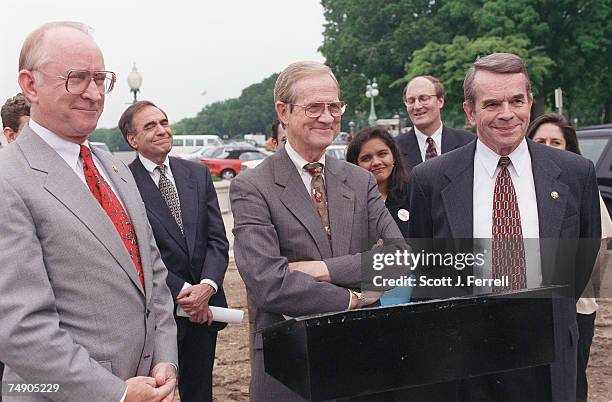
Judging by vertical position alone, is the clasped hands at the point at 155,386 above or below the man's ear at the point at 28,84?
below

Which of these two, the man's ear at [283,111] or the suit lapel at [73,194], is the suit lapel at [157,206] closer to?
the man's ear at [283,111]

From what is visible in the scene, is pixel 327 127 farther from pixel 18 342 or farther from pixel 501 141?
pixel 18 342

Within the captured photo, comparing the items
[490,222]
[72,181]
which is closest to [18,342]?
[72,181]

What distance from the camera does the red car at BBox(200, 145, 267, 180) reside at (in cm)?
2684

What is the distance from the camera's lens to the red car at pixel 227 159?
88.1ft

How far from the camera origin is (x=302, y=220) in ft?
8.23

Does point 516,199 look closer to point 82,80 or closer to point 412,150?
point 82,80

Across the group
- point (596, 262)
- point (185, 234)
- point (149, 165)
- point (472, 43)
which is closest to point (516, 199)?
point (596, 262)

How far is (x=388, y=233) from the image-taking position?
2658 mm

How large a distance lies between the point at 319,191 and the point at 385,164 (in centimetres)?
137

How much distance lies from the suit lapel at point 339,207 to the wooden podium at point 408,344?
618 millimetres

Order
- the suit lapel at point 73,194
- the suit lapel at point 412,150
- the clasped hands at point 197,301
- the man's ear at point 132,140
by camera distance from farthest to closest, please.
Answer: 1. the suit lapel at point 412,150
2. the man's ear at point 132,140
3. the clasped hands at point 197,301
4. the suit lapel at point 73,194

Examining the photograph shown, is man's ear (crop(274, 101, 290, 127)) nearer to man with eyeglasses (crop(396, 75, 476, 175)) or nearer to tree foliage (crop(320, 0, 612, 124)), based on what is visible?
man with eyeglasses (crop(396, 75, 476, 175))

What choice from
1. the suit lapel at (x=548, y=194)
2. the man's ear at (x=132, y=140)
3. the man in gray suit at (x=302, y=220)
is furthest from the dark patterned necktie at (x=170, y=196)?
the suit lapel at (x=548, y=194)
